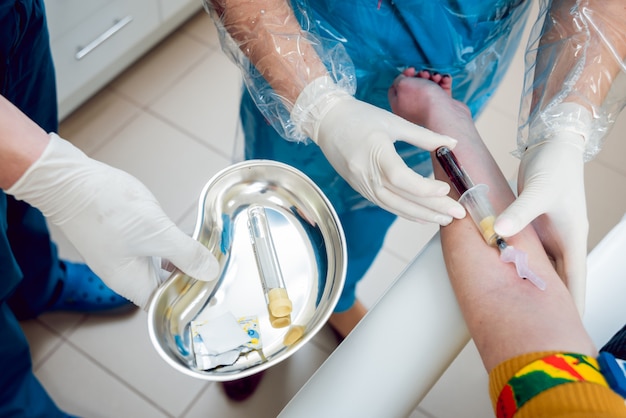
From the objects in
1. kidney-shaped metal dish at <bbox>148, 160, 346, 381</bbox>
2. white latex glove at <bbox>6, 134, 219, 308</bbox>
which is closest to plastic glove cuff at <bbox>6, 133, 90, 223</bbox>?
white latex glove at <bbox>6, 134, 219, 308</bbox>

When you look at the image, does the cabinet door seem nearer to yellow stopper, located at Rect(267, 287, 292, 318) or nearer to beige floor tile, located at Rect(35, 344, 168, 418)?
beige floor tile, located at Rect(35, 344, 168, 418)

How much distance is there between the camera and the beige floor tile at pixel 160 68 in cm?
194

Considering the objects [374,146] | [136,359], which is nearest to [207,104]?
[136,359]

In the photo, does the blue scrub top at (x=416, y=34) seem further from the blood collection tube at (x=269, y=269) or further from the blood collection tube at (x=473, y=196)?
the blood collection tube at (x=269, y=269)

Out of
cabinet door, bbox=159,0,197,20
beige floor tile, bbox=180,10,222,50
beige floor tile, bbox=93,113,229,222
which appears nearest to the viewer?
beige floor tile, bbox=93,113,229,222

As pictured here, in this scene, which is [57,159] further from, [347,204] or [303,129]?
[347,204]

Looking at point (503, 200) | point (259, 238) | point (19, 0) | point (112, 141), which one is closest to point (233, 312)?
point (259, 238)

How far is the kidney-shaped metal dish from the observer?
741 mm

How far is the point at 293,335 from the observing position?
0.74 metres

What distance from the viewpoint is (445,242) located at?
2.45 feet

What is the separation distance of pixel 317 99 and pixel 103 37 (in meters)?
1.10

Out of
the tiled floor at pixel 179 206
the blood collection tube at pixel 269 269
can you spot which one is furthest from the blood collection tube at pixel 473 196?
the tiled floor at pixel 179 206

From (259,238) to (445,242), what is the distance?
262 mm

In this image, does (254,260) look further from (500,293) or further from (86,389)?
(86,389)
